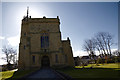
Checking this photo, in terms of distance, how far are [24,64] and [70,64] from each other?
1475 centimetres

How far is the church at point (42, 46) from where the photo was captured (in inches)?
1110

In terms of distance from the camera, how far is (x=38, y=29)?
30.6 metres

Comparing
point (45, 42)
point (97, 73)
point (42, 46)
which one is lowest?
point (97, 73)

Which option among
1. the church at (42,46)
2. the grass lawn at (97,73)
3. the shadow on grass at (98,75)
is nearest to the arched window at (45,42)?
the church at (42,46)

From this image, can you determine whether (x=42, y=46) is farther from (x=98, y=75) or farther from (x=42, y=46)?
(x=98, y=75)

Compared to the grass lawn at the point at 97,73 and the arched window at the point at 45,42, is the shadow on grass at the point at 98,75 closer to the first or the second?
the grass lawn at the point at 97,73

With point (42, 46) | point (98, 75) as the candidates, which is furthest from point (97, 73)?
point (42, 46)

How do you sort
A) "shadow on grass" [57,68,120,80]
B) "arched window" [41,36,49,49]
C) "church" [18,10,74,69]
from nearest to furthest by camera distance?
"shadow on grass" [57,68,120,80] < "church" [18,10,74,69] < "arched window" [41,36,49,49]

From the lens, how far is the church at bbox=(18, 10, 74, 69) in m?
28.2

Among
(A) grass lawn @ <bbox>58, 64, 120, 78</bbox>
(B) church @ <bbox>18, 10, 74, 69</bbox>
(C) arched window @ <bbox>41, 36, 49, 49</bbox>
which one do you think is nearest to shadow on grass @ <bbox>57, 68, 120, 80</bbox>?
(A) grass lawn @ <bbox>58, 64, 120, 78</bbox>

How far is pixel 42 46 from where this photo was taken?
2972 centimetres

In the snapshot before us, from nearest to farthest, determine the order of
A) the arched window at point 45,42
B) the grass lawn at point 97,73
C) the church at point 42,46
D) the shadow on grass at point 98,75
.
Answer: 1. the shadow on grass at point 98,75
2. the grass lawn at point 97,73
3. the church at point 42,46
4. the arched window at point 45,42

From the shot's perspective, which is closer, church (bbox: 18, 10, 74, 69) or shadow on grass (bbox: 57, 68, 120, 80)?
shadow on grass (bbox: 57, 68, 120, 80)

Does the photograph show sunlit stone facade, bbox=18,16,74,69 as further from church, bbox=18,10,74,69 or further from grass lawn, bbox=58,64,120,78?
grass lawn, bbox=58,64,120,78
